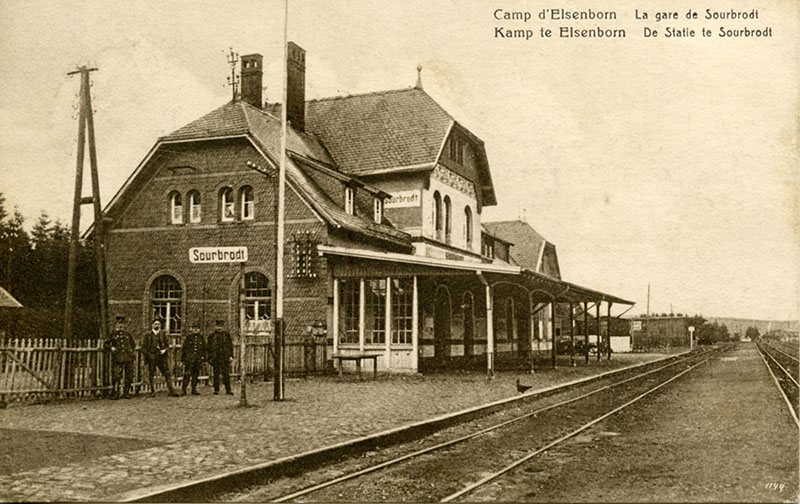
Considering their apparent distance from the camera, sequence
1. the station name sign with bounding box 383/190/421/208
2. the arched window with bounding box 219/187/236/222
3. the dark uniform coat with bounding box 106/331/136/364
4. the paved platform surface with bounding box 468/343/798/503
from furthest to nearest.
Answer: the station name sign with bounding box 383/190/421/208 → the arched window with bounding box 219/187/236/222 → the dark uniform coat with bounding box 106/331/136/364 → the paved platform surface with bounding box 468/343/798/503

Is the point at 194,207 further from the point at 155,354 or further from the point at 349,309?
the point at 155,354

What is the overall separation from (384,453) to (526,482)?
2154mm

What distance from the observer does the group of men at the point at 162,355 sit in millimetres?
13203

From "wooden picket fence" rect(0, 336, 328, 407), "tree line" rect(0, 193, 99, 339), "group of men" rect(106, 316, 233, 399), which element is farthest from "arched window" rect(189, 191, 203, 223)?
"group of men" rect(106, 316, 233, 399)

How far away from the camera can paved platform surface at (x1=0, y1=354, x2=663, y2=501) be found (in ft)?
21.6

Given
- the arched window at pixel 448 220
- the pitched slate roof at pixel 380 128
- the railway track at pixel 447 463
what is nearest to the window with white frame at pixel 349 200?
the pitched slate roof at pixel 380 128

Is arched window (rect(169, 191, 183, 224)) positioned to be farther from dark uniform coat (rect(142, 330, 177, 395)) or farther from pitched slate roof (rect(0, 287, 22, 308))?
dark uniform coat (rect(142, 330, 177, 395))

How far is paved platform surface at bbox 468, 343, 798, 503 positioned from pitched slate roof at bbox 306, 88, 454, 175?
585 inches

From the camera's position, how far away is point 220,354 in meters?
14.5

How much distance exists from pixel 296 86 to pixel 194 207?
19.1 feet

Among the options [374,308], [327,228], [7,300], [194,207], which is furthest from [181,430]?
[194,207]

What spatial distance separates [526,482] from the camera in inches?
267

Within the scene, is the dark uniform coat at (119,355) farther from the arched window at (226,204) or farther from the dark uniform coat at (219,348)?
the arched window at (226,204)

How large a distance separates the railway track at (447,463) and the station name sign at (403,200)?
43.2ft
